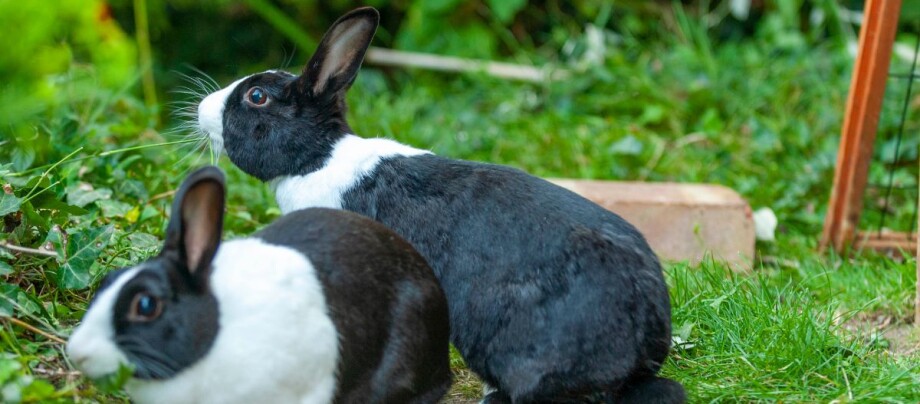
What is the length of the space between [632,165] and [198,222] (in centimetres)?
342

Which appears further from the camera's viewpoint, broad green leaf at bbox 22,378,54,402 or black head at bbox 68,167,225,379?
broad green leaf at bbox 22,378,54,402

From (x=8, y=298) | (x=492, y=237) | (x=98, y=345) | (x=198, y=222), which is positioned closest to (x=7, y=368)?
(x=98, y=345)

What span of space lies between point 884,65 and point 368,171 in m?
2.27

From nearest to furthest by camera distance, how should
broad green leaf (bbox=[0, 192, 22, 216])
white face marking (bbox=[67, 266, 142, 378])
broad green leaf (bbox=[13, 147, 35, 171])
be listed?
white face marking (bbox=[67, 266, 142, 378])
broad green leaf (bbox=[0, 192, 22, 216])
broad green leaf (bbox=[13, 147, 35, 171])

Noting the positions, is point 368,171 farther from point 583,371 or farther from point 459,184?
point 583,371

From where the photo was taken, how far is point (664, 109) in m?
5.89

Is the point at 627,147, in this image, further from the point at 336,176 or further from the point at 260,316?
the point at 260,316

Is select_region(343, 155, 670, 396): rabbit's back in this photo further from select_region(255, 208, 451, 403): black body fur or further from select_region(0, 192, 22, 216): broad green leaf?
select_region(0, 192, 22, 216): broad green leaf

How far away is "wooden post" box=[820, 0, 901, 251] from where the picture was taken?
13.3 ft

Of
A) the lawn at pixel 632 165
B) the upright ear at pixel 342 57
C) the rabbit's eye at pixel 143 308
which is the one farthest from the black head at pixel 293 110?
the rabbit's eye at pixel 143 308

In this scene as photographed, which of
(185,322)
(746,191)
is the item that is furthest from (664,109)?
(185,322)

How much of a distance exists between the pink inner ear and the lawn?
0.36m

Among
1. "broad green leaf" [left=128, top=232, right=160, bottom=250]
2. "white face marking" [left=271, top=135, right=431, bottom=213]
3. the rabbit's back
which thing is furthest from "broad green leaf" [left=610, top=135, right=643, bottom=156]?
"broad green leaf" [left=128, top=232, right=160, bottom=250]

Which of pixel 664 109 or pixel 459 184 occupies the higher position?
pixel 459 184
